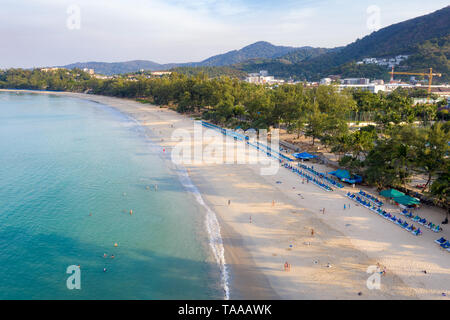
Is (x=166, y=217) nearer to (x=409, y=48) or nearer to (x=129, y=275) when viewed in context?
(x=129, y=275)

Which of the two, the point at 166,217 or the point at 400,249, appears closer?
the point at 400,249

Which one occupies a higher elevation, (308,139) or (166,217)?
(308,139)

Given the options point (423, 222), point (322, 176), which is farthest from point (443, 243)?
point (322, 176)

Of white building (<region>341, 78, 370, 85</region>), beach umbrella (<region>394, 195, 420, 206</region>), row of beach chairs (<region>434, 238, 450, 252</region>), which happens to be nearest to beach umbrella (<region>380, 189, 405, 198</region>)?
beach umbrella (<region>394, 195, 420, 206</region>)

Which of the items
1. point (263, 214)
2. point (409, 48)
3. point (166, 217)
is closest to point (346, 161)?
point (263, 214)

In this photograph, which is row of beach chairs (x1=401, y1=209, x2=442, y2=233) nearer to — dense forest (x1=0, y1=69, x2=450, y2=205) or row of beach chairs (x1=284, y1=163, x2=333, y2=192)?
dense forest (x1=0, y1=69, x2=450, y2=205)

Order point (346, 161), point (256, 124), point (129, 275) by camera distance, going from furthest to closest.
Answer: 1. point (256, 124)
2. point (346, 161)
3. point (129, 275)
